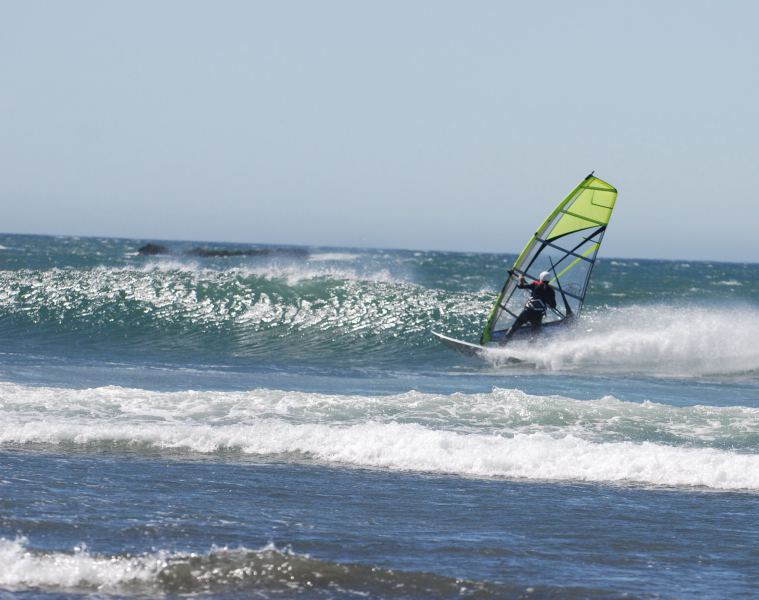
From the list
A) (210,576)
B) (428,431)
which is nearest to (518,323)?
(428,431)

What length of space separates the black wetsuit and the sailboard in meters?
0.14

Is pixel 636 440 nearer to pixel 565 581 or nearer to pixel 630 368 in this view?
pixel 565 581

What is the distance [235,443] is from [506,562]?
371 cm

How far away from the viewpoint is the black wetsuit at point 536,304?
15.6 metres

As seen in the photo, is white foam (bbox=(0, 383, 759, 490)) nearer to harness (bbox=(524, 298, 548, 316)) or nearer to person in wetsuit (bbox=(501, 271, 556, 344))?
person in wetsuit (bbox=(501, 271, 556, 344))

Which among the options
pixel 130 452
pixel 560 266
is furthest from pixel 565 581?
pixel 560 266

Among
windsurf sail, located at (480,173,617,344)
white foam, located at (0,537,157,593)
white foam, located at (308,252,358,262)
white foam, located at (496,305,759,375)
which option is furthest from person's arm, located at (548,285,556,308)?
white foam, located at (308,252,358,262)

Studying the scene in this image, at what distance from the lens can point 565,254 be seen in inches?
631

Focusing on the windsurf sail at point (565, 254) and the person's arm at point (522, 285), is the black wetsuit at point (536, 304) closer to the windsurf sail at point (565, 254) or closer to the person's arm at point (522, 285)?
the person's arm at point (522, 285)

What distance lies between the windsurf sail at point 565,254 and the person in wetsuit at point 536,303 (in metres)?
0.19

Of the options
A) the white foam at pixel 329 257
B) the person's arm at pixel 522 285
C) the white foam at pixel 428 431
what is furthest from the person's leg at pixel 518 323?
the white foam at pixel 329 257

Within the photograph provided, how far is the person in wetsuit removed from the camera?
51.2 feet

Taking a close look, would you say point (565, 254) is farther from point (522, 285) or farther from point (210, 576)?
point (210, 576)

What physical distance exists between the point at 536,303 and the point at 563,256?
34.6 inches
